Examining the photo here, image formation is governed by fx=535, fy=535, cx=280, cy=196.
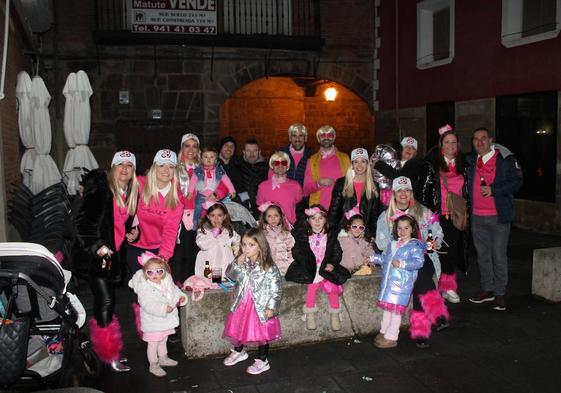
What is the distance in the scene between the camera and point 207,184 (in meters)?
6.48

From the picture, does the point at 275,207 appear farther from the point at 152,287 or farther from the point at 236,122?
the point at 236,122

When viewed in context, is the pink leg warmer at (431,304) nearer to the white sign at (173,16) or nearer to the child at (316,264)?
the child at (316,264)

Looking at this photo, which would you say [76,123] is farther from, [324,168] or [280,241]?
[280,241]

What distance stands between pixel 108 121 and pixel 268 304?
38.0 feet

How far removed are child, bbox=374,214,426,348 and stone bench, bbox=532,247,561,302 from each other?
241 cm

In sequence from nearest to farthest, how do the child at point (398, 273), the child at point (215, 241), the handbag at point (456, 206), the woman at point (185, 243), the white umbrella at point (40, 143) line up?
the child at point (398, 273)
the child at point (215, 241)
the woman at point (185, 243)
the handbag at point (456, 206)
the white umbrella at point (40, 143)

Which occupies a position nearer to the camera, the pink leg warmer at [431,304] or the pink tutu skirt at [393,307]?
the pink tutu skirt at [393,307]

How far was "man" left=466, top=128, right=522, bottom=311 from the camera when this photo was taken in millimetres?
6234

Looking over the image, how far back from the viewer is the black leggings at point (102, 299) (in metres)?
4.79

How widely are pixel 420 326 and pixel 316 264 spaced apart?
1.20 m

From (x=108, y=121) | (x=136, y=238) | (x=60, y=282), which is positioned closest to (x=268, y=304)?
(x=136, y=238)

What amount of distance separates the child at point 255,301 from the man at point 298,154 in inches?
102

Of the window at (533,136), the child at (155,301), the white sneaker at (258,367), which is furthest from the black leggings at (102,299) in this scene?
the window at (533,136)

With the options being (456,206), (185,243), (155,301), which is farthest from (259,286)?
(456,206)
